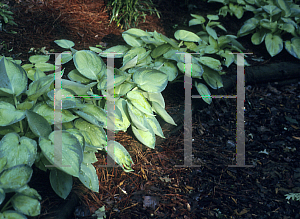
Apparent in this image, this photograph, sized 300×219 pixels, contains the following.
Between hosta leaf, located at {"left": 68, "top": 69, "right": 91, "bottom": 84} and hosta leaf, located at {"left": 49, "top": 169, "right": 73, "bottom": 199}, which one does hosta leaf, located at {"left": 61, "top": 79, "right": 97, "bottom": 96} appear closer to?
hosta leaf, located at {"left": 68, "top": 69, "right": 91, "bottom": 84}

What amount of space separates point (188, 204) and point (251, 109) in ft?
4.17

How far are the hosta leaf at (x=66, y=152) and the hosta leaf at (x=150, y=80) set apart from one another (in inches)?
26.9

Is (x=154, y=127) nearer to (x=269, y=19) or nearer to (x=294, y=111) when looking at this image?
(x=294, y=111)

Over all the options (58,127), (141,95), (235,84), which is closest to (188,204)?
(141,95)

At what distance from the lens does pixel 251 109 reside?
252cm

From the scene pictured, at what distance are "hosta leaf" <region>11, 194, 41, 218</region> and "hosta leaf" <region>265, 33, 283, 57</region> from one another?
2.68m

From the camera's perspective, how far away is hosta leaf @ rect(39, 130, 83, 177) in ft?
3.98

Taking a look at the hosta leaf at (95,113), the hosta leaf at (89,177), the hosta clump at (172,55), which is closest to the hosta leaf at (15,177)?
the hosta leaf at (89,177)

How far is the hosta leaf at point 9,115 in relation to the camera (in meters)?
1.30

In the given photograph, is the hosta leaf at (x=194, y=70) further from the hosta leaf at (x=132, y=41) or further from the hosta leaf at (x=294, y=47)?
the hosta leaf at (x=294, y=47)

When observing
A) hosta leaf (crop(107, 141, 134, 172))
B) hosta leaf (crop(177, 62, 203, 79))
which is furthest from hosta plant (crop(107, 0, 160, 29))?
hosta leaf (crop(107, 141, 134, 172))

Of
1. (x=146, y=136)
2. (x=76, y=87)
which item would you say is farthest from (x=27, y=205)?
(x=146, y=136)

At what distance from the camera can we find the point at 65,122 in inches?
59.4

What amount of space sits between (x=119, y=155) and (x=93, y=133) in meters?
0.25
